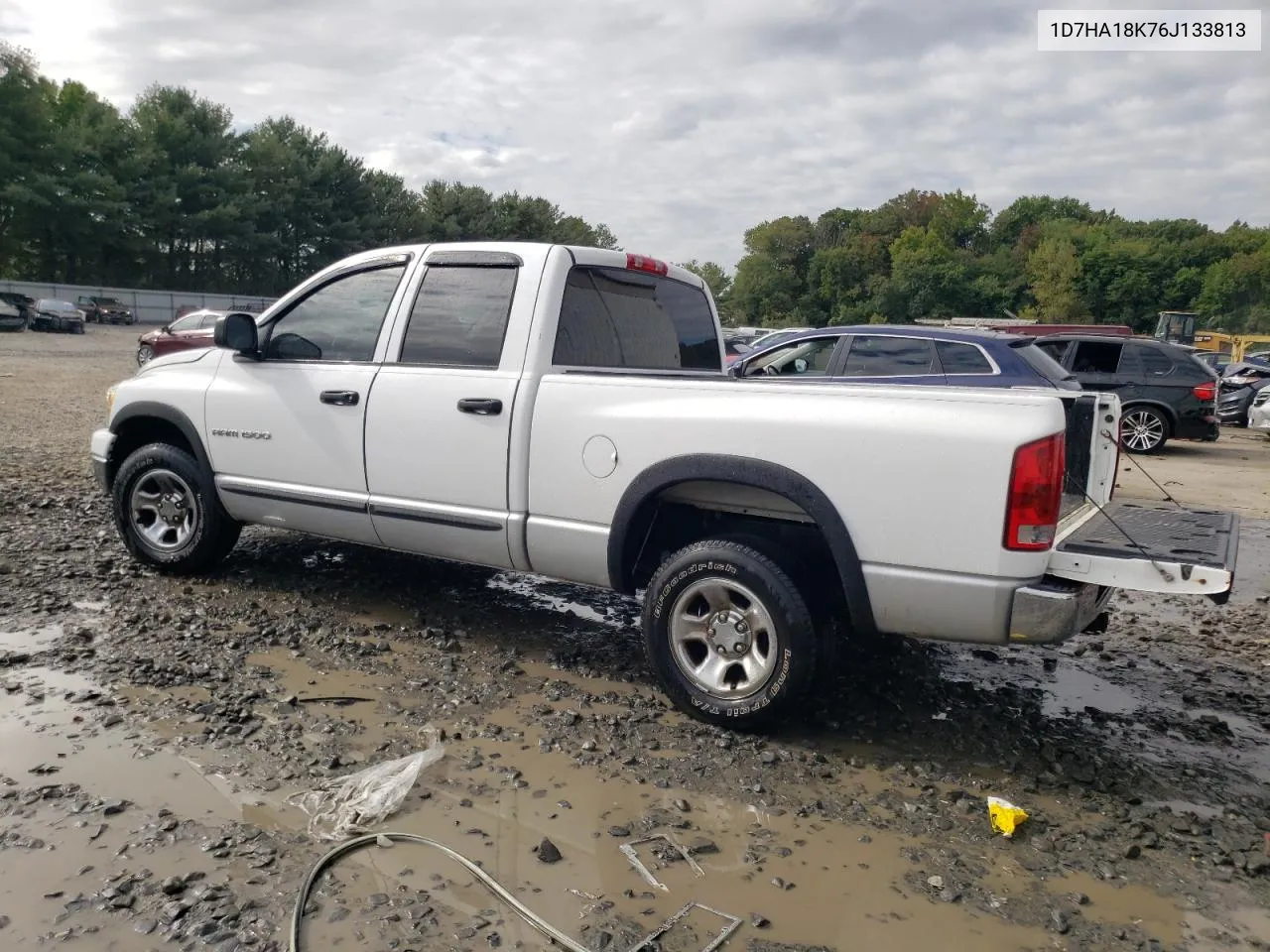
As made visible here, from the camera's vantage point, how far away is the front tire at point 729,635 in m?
3.73

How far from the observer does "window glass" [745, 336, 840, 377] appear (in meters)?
9.93

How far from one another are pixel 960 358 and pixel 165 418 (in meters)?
7.06

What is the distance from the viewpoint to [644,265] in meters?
5.13

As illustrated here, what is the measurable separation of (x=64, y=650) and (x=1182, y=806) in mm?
4808

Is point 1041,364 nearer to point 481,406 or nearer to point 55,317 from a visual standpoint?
point 481,406

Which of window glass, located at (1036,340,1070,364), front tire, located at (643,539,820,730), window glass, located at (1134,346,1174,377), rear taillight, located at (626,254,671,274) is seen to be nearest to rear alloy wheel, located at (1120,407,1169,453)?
window glass, located at (1134,346,1174,377)

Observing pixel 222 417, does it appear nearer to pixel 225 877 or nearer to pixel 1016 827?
pixel 225 877

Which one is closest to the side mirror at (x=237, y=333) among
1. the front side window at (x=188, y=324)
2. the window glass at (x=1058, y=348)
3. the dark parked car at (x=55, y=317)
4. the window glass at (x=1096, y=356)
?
the window glass at (x=1058, y=348)

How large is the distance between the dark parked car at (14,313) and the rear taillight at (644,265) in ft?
→ 110

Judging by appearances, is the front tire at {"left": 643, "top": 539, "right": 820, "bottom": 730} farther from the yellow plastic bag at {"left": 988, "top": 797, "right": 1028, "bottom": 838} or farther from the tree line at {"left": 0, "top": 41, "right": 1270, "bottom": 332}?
the tree line at {"left": 0, "top": 41, "right": 1270, "bottom": 332}

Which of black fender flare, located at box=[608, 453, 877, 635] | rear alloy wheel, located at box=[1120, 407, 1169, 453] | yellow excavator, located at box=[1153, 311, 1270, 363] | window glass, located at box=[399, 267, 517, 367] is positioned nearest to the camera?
black fender flare, located at box=[608, 453, 877, 635]

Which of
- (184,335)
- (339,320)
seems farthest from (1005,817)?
(184,335)

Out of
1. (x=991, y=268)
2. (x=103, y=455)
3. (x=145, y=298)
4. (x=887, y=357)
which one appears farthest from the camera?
(x=991, y=268)

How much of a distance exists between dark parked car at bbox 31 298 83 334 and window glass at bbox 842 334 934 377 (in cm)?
3322
